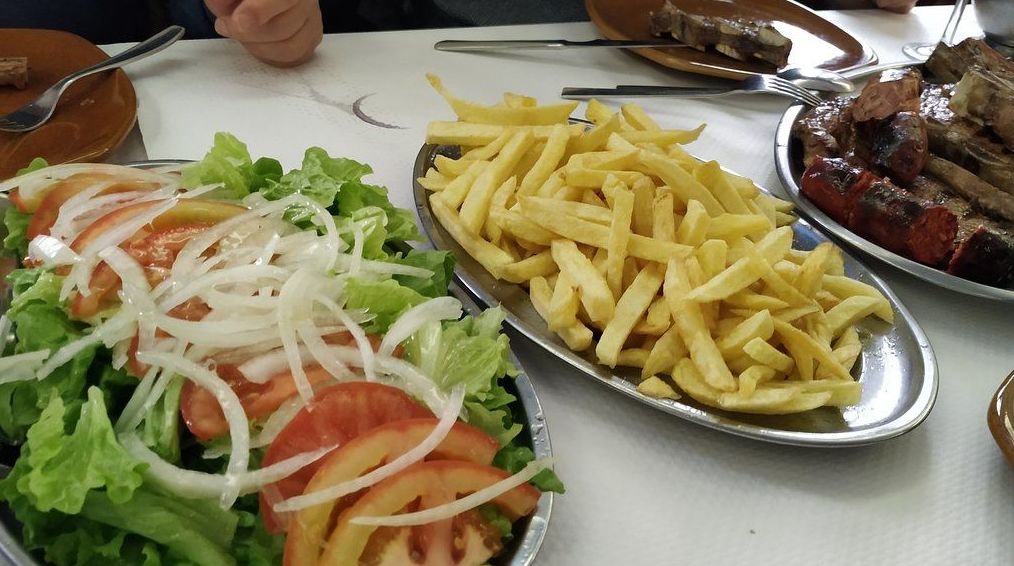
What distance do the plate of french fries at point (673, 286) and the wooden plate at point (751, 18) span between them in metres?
1.02

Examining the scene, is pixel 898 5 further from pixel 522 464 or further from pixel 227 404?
pixel 227 404

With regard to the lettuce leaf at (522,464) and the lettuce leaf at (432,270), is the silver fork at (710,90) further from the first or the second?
the lettuce leaf at (522,464)

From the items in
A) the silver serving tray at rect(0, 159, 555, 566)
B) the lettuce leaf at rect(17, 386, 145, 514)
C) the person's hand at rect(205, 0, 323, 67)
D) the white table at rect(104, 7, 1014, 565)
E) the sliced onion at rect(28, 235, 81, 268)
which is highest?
the person's hand at rect(205, 0, 323, 67)

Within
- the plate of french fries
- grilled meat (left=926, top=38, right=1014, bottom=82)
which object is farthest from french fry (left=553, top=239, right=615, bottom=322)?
grilled meat (left=926, top=38, right=1014, bottom=82)

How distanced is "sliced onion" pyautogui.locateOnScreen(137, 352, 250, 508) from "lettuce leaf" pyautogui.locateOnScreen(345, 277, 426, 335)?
246mm

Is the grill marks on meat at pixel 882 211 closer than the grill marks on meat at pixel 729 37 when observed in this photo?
Yes

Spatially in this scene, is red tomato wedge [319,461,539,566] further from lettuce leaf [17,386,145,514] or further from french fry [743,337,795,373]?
french fry [743,337,795,373]

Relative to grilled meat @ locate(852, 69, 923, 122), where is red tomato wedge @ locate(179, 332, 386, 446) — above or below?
below

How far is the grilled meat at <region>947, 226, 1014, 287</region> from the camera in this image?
1.63m

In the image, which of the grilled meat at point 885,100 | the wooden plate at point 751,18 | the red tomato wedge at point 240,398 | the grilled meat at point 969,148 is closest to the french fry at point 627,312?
the red tomato wedge at point 240,398

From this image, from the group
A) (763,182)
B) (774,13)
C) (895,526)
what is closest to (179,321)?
(895,526)

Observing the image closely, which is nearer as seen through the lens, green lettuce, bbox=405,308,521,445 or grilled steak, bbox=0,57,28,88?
green lettuce, bbox=405,308,521,445

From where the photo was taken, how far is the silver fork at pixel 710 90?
232cm

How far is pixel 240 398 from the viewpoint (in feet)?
3.36
